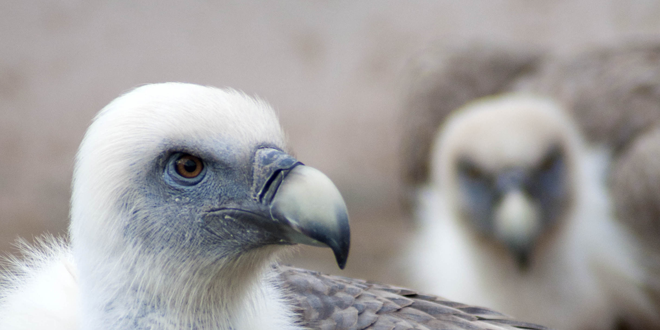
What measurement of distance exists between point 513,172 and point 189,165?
136 centimetres

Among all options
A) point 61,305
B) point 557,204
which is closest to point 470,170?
point 557,204

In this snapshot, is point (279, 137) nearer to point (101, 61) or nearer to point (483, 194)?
point (483, 194)

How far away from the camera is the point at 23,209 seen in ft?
12.9

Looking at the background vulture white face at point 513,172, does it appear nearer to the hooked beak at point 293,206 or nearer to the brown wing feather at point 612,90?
the brown wing feather at point 612,90

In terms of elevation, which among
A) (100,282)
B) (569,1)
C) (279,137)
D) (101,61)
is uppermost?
(569,1)

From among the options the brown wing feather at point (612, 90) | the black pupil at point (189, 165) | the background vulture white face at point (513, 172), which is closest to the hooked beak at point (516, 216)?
the background vulture white face at point (513, 172)

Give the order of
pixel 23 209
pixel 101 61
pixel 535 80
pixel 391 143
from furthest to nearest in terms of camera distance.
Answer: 1. pixel 391 143
2. pixel 101 61
3. pixel 23 209
4. pixel 535 80

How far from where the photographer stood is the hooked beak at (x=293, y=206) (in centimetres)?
95

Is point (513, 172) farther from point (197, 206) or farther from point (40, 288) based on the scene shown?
point (40, 288)

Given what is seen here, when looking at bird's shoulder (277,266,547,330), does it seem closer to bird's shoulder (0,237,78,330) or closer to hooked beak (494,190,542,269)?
bird's shoulder (0,237,78,330)

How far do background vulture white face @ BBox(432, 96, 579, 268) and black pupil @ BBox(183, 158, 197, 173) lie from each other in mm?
1320

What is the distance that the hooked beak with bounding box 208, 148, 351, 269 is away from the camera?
0.95 meters

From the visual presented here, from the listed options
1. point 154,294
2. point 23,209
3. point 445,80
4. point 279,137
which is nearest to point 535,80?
point 445,80

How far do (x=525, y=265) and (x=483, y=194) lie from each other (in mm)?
299
